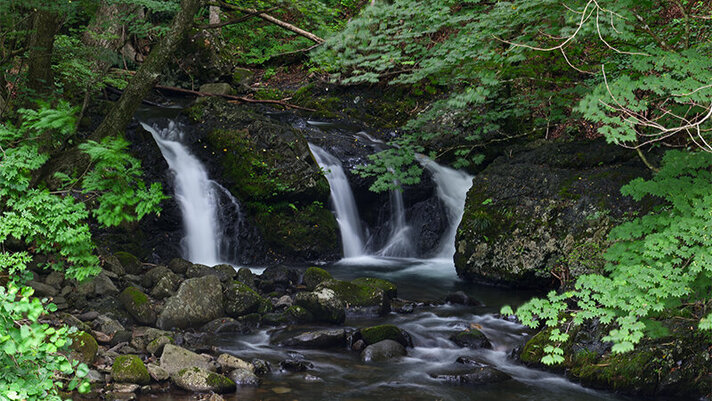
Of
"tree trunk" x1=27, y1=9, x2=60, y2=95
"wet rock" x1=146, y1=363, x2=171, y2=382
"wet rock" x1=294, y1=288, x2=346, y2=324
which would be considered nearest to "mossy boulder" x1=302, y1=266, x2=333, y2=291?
"wet rock" x1=294, y1=288, x2=346, y2=324

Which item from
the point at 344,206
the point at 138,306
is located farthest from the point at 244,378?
the point at 344,206

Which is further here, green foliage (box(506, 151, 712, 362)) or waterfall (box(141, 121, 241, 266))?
waterfall (box(141, 121, 241, 266))

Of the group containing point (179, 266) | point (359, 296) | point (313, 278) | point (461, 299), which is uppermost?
point (179, 266)

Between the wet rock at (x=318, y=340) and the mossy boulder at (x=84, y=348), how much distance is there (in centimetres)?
219

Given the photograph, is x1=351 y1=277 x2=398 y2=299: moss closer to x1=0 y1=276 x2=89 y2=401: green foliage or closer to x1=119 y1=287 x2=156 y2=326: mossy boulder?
x1=119 y1=287 x2=156 y2=326: mossy boulder

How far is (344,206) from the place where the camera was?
39.6 feet

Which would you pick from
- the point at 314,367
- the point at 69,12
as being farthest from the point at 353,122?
the point at 314,367

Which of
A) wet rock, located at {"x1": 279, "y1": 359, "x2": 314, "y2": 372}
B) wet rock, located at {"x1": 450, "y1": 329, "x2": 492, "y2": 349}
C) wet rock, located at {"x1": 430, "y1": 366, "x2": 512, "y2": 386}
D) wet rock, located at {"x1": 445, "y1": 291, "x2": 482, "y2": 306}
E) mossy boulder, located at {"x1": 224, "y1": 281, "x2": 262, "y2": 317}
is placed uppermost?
mossy boulder, located at {"x1": 224, "y1": 281, "x2": 262, "y2": 317}

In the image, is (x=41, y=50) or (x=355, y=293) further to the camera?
(x=355, y=293)

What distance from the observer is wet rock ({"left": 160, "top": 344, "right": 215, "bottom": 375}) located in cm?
549

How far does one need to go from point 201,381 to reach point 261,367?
785mm

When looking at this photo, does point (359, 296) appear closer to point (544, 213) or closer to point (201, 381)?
point (201, 381)

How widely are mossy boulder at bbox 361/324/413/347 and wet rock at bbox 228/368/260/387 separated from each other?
1605 millimetres

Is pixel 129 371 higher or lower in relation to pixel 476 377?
higher
